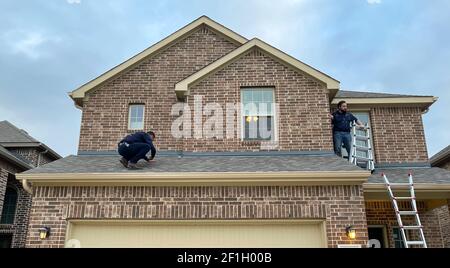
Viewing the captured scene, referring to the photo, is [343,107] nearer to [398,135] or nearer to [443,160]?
[398,135]

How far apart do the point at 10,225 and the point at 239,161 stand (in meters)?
13.4

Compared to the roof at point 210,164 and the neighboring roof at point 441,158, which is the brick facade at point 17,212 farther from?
the neighboring roof at point 441,158

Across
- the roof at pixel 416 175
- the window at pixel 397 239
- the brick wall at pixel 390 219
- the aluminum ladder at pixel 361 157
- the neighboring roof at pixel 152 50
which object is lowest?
the window at pixel 397 239

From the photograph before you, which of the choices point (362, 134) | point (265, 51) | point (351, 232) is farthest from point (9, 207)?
point (351, 232)

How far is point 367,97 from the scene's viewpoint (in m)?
12.2

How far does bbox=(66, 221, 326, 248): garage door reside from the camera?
8.34m

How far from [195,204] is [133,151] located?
2028mm

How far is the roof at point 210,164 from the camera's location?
868 centimetres

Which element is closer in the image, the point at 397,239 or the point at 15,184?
the point at 397,239

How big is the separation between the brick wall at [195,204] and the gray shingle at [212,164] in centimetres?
43

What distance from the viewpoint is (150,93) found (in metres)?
12.0

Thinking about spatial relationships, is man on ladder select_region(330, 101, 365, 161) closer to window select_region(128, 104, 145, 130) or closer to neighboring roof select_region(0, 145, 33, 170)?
window select_region(128, 104, 145, 130)

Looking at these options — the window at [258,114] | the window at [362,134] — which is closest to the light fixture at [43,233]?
the window at [258,114]
